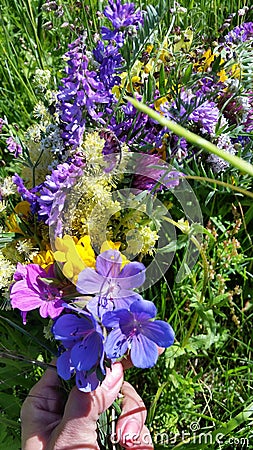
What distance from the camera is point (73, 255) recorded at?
791 millimetres

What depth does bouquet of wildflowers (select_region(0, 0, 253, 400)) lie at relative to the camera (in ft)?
2.49

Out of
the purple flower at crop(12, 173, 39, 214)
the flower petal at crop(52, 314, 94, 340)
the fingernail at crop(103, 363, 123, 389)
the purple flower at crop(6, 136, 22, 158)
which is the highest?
the purple flower at crop(6, 136, 22, 158)

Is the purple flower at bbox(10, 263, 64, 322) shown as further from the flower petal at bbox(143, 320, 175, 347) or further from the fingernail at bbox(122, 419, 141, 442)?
the fingernail at bbox(122, 419, 141, 442)

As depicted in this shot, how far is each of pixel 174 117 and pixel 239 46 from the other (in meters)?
0.18

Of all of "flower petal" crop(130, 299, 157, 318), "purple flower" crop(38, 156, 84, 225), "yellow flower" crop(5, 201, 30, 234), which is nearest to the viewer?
"flower petal" crop(130, 299, 157, 318)

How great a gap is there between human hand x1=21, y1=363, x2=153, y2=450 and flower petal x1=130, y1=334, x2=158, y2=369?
120 mm

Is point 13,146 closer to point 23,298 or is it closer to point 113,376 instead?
point 23,298

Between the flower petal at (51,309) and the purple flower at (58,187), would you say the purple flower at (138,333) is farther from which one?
the purple flower at (58,187)

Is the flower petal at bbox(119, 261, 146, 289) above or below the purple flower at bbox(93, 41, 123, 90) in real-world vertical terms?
below

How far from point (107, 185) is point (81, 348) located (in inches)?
11.4

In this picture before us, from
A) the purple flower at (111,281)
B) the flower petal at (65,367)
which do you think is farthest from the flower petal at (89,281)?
the flower petal at (65,367)

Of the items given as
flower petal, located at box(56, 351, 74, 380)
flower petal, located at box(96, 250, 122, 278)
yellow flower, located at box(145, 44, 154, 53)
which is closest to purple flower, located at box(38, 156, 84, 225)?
flower petal, located at box(96, 250, 122, 278)

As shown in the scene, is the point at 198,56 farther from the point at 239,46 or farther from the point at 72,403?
the point at 72,403

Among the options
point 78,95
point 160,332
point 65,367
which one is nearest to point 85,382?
point 65,367
